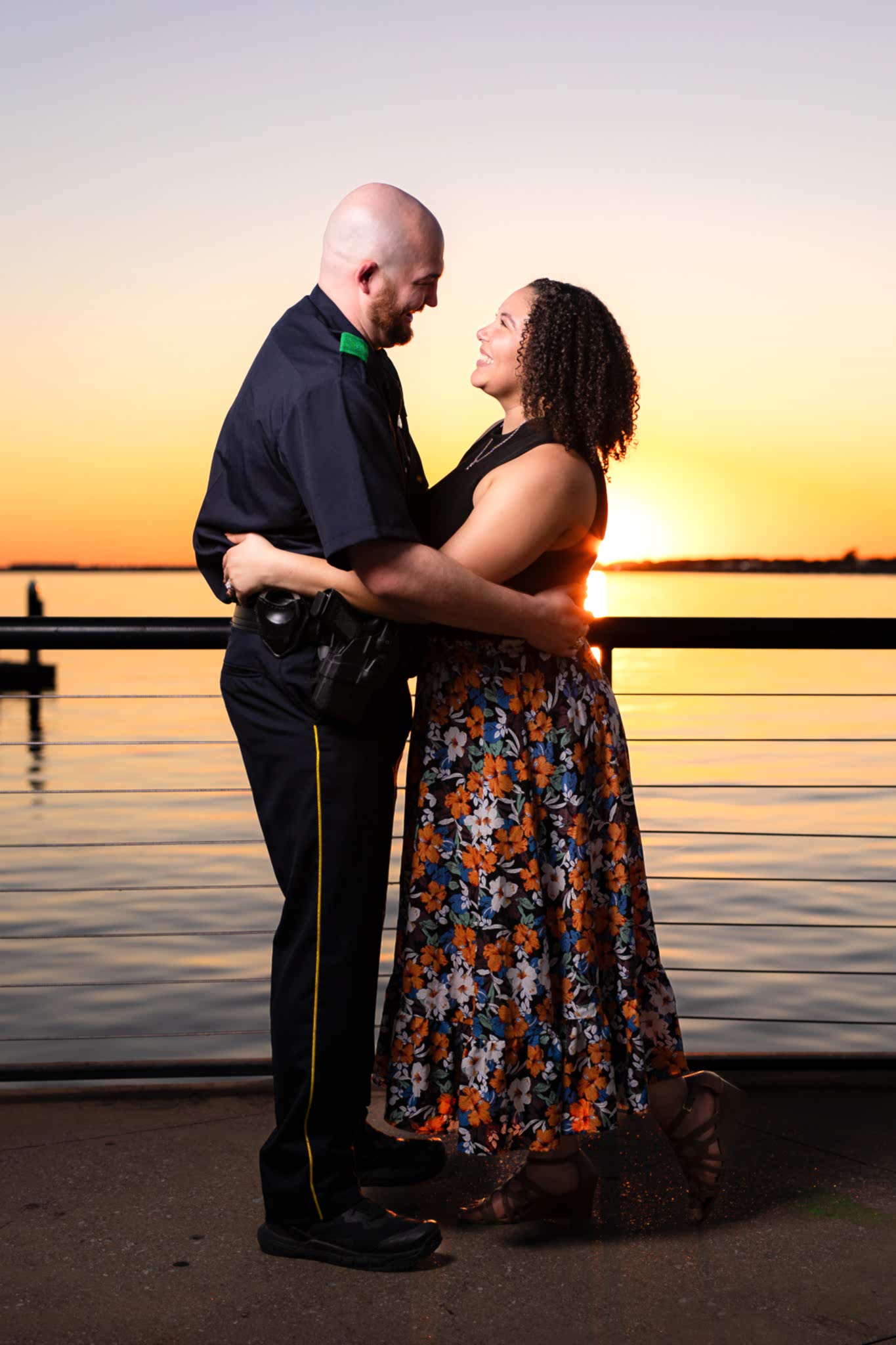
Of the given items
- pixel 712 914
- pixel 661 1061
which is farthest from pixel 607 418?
pixel 712 914

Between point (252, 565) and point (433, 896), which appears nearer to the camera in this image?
point (252, 565)

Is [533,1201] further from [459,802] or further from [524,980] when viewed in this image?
[459,802]

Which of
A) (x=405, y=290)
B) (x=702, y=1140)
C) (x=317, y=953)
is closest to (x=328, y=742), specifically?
(x=317, y=953)

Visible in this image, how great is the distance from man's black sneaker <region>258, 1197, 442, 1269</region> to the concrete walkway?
0.02 m

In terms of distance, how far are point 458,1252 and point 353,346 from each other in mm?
1302

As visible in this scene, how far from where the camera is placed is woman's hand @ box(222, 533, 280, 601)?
1887mm

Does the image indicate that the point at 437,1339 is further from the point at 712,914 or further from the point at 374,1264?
the point at 712,914

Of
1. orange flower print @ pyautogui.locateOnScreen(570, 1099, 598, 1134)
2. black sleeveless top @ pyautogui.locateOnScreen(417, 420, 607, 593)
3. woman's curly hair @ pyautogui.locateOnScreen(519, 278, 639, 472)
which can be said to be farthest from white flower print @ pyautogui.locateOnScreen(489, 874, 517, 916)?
woman's curly hair @ pyautogui.locateOnScreen(519, 278, 639, 472)

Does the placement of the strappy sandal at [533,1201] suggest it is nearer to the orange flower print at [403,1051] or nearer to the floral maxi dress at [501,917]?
the floral maxi dress at [501,917]

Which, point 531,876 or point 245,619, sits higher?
point 245,619

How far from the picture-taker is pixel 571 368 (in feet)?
6.65

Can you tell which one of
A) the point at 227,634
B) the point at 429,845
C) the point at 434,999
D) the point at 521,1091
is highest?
the point at 227,634

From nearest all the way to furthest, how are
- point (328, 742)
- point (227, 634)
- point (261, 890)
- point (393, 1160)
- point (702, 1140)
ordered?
point (328, 742) → point (702, 1140) → point (393, 1160) → point (227, 634) → point (261, 890)

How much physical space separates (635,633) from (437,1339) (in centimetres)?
130
